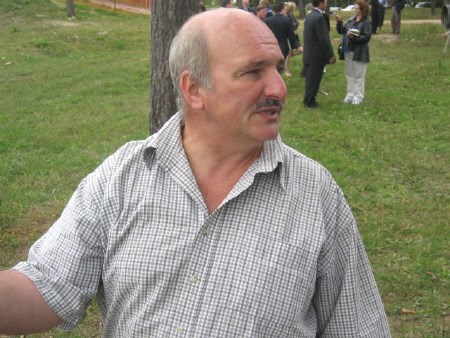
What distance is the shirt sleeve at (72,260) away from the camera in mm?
1919

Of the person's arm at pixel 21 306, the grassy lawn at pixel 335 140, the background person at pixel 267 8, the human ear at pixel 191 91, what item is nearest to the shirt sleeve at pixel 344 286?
the human ear at pixel 191 91

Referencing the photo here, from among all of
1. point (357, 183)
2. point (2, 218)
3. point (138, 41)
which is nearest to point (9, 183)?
point (2, 218)

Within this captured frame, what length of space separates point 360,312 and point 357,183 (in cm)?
480

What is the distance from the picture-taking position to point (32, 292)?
6.20 ft

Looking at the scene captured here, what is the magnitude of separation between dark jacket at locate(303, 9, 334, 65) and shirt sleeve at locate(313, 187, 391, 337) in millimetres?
8208

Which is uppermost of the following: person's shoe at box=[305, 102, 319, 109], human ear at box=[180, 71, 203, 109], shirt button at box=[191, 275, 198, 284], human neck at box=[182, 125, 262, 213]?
human ear at box=[180, 71, 203, 109]

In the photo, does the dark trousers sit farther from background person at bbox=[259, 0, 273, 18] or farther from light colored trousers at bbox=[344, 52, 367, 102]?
background person at bbox=[259, 0, 273, 18]

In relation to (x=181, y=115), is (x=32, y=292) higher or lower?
lower

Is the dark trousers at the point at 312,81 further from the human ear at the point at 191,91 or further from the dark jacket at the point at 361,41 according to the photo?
the human ear at the point at 191,91

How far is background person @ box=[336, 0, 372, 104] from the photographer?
10070 mm

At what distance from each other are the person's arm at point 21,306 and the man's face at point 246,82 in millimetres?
745

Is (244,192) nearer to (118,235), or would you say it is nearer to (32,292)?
(118,235)

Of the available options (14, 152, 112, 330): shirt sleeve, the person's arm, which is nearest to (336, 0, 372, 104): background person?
(14, 152, 112, 330): shirt sleeve

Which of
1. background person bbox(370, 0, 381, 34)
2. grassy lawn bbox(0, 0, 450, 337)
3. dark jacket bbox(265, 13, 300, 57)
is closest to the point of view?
grassy lawn bbox(0, 0, 450, 337)
